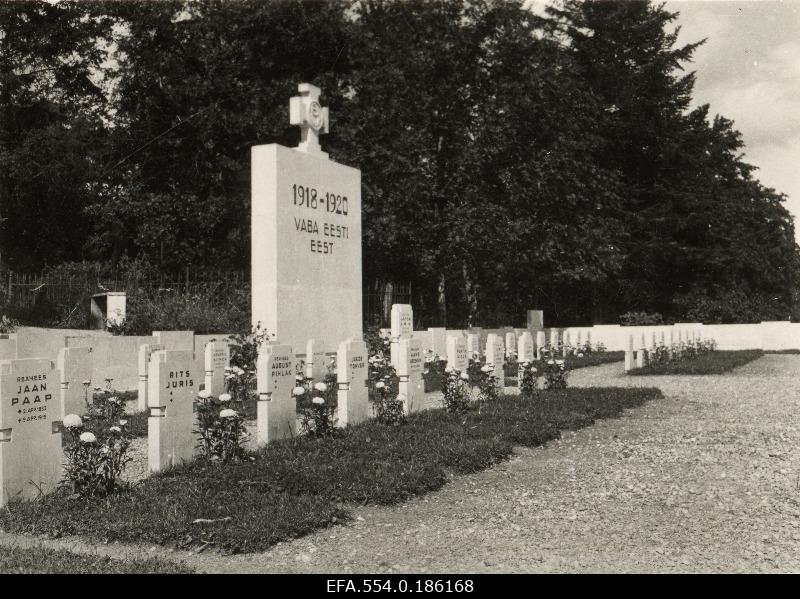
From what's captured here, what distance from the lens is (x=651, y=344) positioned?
21.0m

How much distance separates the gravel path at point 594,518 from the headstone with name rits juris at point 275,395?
102 inches

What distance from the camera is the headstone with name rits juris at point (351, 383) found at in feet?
32.0

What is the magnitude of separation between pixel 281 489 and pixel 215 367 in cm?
595

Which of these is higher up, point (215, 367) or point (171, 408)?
point (215, 367)

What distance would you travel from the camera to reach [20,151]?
2759cm

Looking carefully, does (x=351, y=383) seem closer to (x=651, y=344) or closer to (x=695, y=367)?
(x=695, y=367)

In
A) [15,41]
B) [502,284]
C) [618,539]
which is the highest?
[15,41]

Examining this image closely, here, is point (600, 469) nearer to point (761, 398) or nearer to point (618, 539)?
point (618, 539)

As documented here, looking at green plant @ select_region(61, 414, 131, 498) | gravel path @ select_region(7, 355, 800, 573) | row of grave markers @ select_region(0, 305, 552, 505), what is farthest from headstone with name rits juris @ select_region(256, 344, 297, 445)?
gravel path @ select_region(7, 355, 800, 573)

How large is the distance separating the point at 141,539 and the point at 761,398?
10.6 metres

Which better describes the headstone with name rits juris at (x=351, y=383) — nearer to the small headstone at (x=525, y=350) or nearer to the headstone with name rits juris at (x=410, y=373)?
the headstone with name rits juris at (x=410, y=373)

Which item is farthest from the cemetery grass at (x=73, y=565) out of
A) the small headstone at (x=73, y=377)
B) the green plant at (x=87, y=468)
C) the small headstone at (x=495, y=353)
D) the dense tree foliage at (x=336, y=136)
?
the dense tree foliage at (x=336, y=136)

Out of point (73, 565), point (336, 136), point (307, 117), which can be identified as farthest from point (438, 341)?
point (73, 565)

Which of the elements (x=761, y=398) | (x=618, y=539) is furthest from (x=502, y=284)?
(x=618, y=539)
